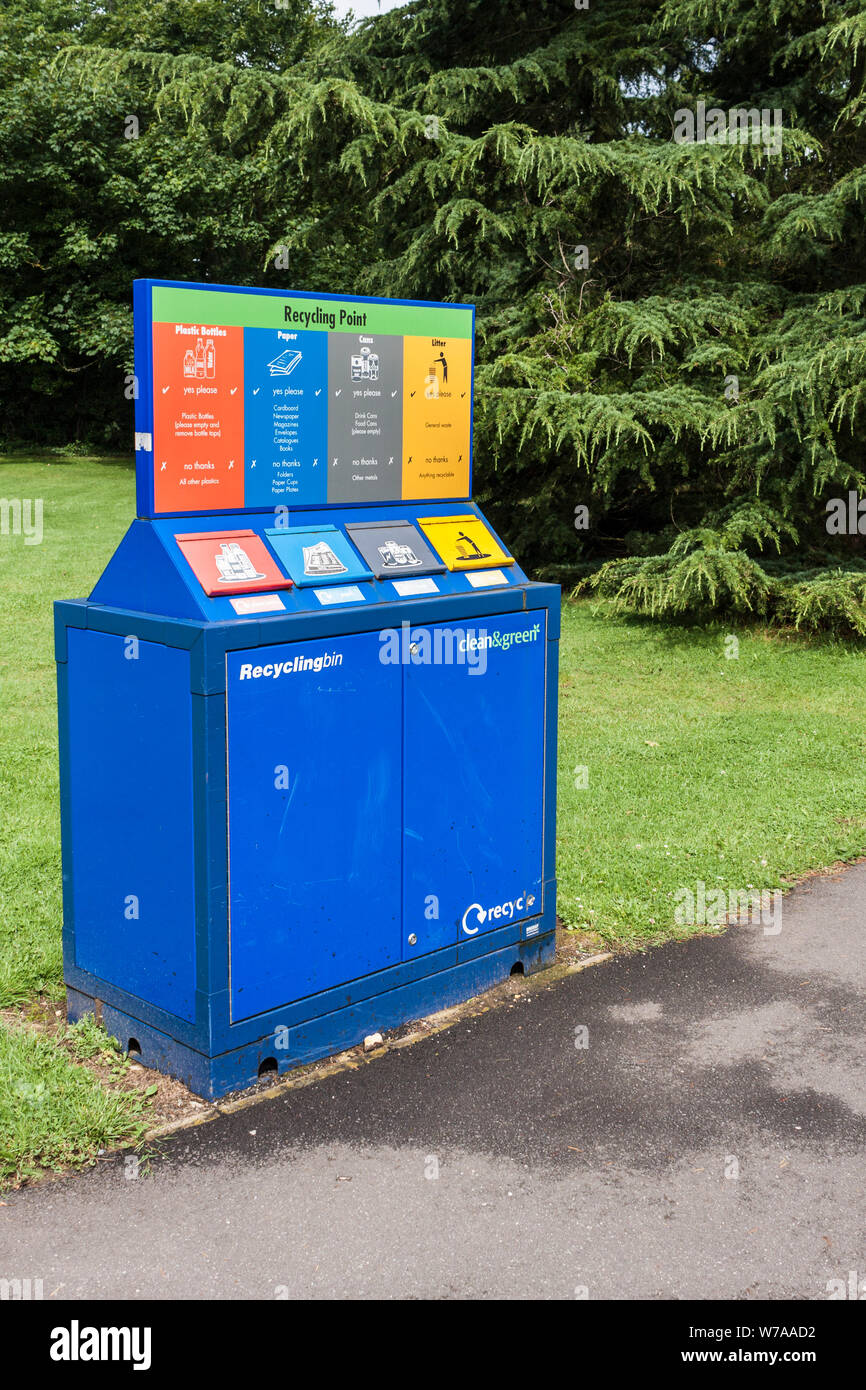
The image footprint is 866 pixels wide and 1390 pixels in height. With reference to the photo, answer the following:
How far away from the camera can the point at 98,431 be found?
1198 inches

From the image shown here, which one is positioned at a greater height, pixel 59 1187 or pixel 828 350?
pixel 828 350

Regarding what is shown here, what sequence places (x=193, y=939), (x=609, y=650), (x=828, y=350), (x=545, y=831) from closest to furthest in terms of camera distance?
(x=193, y=939), (x=545, y=831), (x=828, y=350), (x=609, y=650)

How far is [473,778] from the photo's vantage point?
14.4ft

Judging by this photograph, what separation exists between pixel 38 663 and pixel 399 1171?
7437 millimetres

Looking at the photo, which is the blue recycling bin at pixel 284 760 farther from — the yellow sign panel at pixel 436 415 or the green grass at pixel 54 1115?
the green grass at pixel 54 1115

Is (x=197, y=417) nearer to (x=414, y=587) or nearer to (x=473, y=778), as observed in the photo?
(x=414, y=587)

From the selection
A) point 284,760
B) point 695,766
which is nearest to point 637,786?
point 695,766

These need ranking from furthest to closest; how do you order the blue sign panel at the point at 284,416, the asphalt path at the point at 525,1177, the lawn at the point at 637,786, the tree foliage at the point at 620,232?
the tree foliage at the point at 620,232 → the lawn at the point at 637,786 → the blue sign panel at the point at 284,416 → the asphalt path at the point at 525,1177

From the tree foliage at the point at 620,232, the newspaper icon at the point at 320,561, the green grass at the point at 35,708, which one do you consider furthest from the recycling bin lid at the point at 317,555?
the tree foliage at the point at 620,232

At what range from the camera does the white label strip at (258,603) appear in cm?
369

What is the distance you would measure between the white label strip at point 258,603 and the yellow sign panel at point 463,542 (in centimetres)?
78

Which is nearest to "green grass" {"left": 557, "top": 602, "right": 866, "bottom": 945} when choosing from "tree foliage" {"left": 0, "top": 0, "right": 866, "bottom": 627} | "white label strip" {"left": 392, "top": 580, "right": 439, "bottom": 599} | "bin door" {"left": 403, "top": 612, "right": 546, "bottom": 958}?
"tree foliage" {"left": 0, "top": 0, "right": 866, "bottom": 627}
